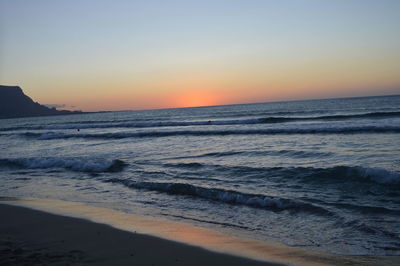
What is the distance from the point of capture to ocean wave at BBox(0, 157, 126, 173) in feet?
44.4

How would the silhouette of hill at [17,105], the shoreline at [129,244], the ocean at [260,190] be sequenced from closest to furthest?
1. the shoreline at [129,244]
2. the ocean at [260,190]
3. the silhouette of hill at [17,105]

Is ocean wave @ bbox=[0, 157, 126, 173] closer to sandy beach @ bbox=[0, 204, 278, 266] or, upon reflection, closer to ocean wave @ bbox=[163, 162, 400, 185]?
ocean wave @ bbox=[163, 162, 400, 185]

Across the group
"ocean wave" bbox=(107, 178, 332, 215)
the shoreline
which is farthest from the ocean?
the shoreline

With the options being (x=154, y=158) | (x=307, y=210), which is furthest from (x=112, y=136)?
(x=307, y=210)

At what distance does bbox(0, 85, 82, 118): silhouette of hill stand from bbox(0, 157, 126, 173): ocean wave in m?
165

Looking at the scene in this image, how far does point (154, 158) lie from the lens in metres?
15.6

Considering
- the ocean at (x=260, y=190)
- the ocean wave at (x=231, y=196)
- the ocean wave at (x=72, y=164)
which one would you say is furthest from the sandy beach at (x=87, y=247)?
the ocean wave at (x=72, y=164)

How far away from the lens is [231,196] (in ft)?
26.6

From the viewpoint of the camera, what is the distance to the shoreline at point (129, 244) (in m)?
4.59

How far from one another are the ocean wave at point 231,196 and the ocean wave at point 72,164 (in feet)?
11.3

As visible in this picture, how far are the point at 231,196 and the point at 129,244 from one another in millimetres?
3377

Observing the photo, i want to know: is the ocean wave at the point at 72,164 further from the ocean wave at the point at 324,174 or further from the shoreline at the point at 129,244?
the shoreline at the point at 129,244

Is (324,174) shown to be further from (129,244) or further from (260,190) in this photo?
(129,244)

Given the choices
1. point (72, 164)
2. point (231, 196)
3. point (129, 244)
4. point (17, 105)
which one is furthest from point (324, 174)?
point (17, 105)
